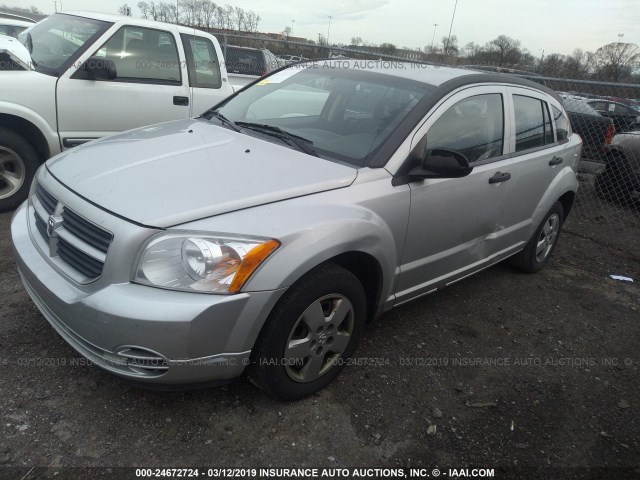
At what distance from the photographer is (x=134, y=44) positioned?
5.27 m

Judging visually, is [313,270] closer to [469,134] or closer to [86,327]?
[86,327]

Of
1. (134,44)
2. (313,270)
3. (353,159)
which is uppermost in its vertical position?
(134,44)

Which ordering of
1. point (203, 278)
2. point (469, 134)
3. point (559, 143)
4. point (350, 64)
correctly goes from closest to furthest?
point (203, 278), point (469, 134), point (350, 64), point (559, 143)

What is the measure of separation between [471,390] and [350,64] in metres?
2.43

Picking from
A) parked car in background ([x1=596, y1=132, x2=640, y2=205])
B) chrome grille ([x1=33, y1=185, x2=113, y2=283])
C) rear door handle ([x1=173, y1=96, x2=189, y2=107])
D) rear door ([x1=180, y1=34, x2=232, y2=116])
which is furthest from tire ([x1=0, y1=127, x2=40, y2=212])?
parked car in background ([x1=596, y1=132, x2=640, y2=205])

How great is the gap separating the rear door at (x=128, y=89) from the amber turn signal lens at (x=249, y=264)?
361 cm

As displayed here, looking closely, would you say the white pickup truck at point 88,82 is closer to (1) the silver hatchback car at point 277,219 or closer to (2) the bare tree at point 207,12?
(1) the silver hatchback car at point 277,219

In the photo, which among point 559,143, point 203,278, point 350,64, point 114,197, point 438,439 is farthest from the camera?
point 559,143

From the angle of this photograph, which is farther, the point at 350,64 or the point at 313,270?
the point at 350,64

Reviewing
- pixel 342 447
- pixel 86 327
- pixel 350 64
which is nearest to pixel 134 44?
pixel 350 64

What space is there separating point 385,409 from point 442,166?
137cm

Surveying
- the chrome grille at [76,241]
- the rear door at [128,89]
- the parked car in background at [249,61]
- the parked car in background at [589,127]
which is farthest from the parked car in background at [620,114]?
the chrome grille at [76,241]

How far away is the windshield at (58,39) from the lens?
490 cm

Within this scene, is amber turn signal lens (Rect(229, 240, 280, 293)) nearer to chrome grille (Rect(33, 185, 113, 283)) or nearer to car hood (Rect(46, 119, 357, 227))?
car hood (Rect(46, 119, 357, 227))
